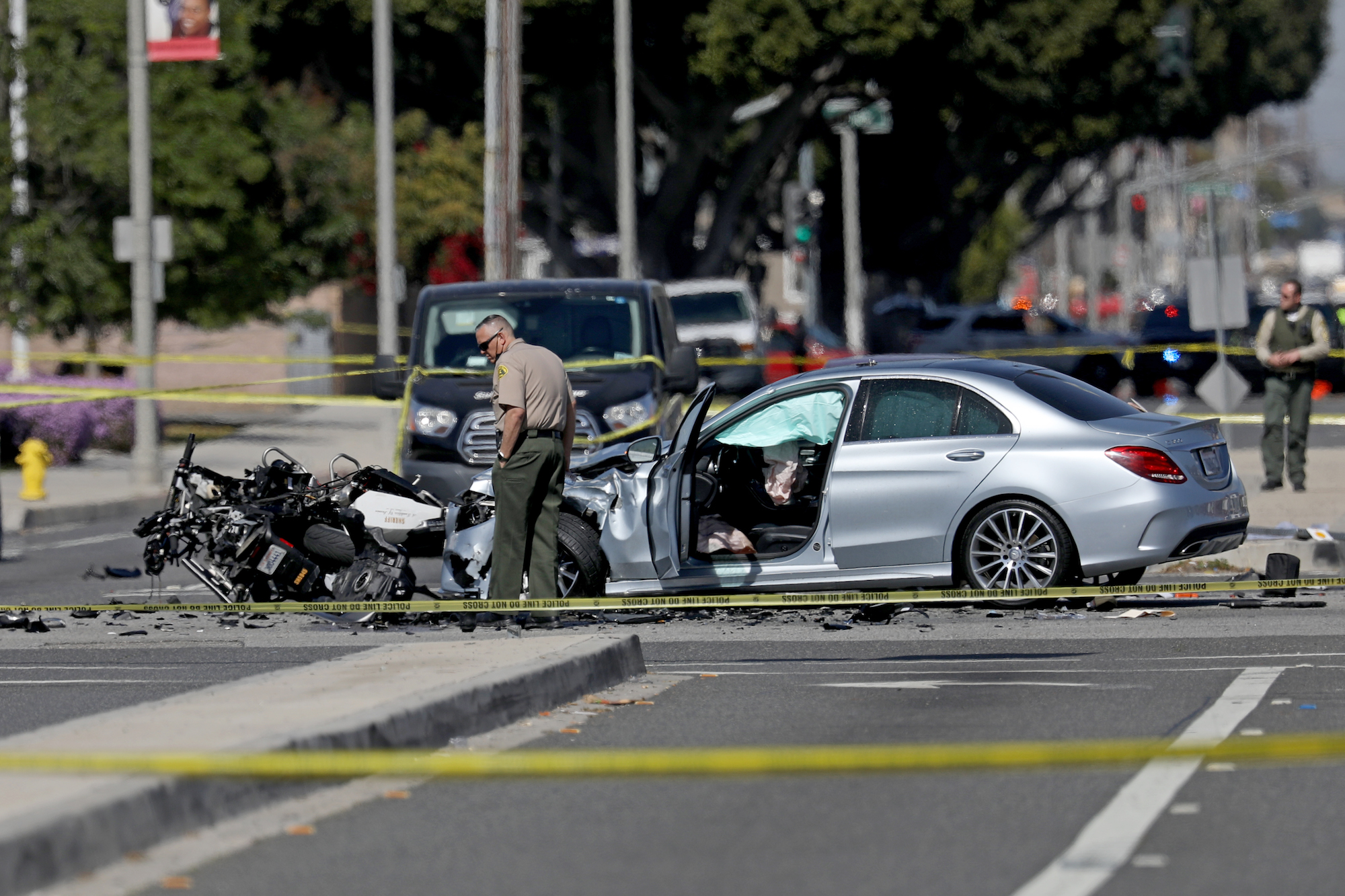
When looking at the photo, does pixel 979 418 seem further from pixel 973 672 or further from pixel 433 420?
pixel 433 420

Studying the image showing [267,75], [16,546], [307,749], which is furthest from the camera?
[267,75]

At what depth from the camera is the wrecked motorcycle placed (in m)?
11.6

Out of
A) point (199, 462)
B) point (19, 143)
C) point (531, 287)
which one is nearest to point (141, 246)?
point (199, 462)

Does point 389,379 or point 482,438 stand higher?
point 389,379

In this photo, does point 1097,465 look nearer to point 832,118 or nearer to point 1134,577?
point 1134,577

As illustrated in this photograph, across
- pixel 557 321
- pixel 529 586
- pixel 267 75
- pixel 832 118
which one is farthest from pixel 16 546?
pixel 832 118

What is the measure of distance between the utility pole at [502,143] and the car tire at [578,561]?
13.5m

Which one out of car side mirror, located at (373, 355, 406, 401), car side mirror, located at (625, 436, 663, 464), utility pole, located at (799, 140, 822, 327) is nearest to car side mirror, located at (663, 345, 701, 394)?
car side mirror, located at (373, 355, 406, 401)

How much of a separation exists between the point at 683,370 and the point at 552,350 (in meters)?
1.04

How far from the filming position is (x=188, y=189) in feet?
96.5

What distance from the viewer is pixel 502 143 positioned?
1008 inches

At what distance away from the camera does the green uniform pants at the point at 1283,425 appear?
59.9 ft

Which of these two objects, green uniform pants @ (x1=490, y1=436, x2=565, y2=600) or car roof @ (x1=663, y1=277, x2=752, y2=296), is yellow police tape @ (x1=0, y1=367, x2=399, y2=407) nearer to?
green uniform pants @ (x1=490, y1=436, x2=565, y2=600)

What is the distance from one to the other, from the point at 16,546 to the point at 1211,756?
13030mm
